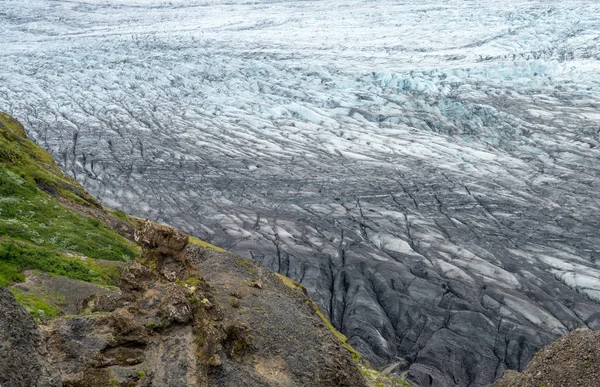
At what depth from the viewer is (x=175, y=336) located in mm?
12977

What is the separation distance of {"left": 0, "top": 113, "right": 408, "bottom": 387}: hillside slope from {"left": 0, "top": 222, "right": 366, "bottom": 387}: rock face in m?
0.03

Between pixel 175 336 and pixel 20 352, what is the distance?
5379mm

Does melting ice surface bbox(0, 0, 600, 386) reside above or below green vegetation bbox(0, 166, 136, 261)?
below

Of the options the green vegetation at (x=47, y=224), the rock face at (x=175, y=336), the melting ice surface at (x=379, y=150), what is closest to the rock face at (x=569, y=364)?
the rock face at (x=175, y=336)

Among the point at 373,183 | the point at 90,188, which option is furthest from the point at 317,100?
the point at 90,188

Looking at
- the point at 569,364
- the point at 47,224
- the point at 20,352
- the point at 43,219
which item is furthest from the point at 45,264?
the point at 569,364

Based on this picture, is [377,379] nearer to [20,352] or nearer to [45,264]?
[45,264]

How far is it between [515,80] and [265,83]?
33388 millimetres

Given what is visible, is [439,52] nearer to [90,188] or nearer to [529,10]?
[529,10]

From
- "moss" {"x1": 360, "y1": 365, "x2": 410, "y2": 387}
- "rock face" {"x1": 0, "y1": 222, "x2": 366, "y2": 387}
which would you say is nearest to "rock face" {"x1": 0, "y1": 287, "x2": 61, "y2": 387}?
"rock face" {"x1": 0, "y1": 222, "x2": 366, "y2": 387}

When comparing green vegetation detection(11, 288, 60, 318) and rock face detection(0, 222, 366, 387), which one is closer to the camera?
rock face detection(0, 222, 366, 387)

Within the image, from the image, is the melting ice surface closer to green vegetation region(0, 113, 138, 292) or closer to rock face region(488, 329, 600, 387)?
green vegetation region(0, 113, 138, 292)

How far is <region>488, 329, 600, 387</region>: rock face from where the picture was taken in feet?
40.3

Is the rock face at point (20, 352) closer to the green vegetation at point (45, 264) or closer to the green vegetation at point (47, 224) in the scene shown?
the green vegetation at point (45, 264)
